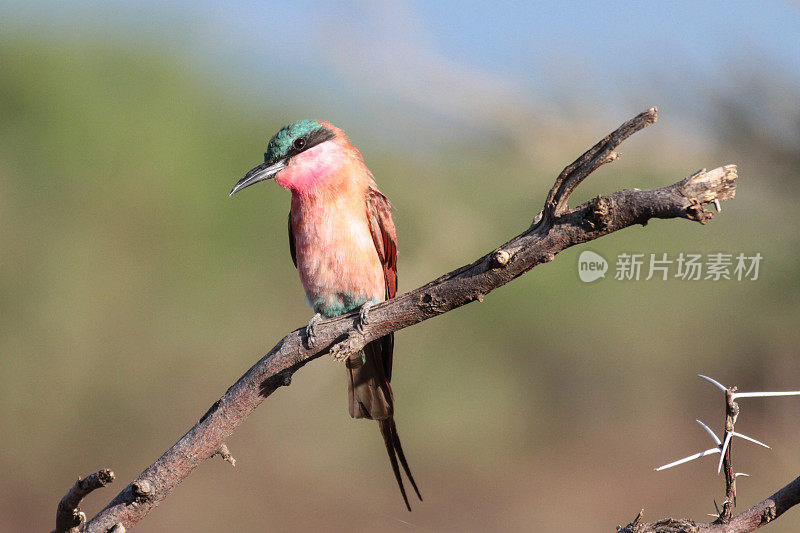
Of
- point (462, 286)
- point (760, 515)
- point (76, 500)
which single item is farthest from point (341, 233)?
point (760, 515)

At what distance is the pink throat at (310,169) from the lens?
191 centimetres

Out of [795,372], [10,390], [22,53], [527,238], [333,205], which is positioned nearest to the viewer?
[527,238]

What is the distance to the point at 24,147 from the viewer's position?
17.8 feet

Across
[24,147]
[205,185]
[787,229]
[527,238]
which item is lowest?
[787,229]

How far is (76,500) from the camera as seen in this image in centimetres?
138

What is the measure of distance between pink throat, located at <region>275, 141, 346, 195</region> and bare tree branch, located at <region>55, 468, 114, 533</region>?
91cm

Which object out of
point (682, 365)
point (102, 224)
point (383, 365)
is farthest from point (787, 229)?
point (102, 224)

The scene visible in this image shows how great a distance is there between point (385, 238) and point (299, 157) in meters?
0.35

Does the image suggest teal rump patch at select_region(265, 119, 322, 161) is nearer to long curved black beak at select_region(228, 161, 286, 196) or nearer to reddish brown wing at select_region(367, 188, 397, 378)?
long curved black beak at select_region(228, 161, 286, 196)

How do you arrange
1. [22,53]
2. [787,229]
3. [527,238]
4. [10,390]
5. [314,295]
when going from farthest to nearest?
[22,53]
[10,390]
[787,229]
[314,295]
[527,238]

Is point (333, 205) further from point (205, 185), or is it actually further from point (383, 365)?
point (205, 185)

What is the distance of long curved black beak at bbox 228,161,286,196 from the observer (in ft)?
5.98

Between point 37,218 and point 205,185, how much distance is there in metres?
1.28

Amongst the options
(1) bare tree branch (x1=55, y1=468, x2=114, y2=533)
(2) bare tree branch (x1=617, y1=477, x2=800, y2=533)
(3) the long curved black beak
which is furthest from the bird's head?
(2) bare tree branch (x1=617, y1=477, x2=800, y2=533)
